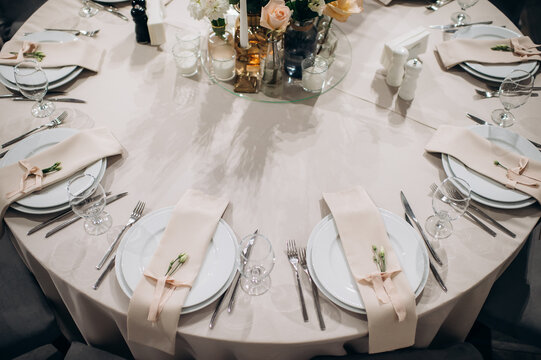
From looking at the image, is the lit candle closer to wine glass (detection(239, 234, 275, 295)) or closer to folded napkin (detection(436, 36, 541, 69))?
wine glass (detection(239, 234, 275, 295))

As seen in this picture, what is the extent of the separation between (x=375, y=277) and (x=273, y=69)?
928mm

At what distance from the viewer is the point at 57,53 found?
187 centimetres

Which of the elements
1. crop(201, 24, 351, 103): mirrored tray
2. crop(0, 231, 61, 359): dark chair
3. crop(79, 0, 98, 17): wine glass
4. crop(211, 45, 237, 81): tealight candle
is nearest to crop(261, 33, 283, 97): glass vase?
crop(201, 24, 351, 103): mirrored tray

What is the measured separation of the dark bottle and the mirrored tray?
30 cm

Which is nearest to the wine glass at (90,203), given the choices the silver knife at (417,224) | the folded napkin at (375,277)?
the folded napkin at (375,277)

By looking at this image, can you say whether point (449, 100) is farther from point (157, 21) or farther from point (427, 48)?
point (157, 21)

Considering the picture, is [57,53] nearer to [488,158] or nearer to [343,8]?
[343,8]

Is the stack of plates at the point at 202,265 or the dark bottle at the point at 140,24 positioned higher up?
the dark bottle at the point at 140,24

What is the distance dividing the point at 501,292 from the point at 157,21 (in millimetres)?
1813

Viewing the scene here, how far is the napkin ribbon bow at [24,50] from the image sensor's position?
1.83 meters

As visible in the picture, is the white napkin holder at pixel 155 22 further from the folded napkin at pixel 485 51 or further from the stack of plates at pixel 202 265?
the folded napkin at pixel 485 51

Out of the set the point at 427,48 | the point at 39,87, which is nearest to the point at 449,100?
the point at 427,48

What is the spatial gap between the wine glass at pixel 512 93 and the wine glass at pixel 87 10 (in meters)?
1.91

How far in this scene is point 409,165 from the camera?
1592mm
